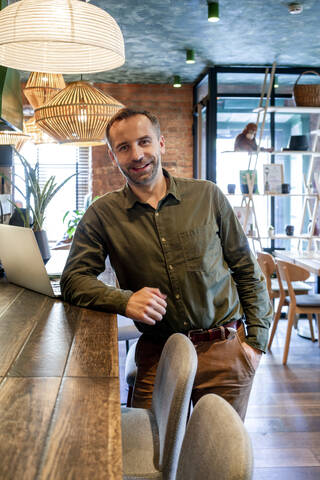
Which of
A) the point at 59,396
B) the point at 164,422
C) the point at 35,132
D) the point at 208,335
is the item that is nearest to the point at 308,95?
the point at 35,132

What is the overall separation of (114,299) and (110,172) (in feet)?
18.4

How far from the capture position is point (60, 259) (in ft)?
9.98

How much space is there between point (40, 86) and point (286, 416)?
2.99 meters

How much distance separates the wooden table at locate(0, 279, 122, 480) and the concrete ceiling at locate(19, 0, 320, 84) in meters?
3.44

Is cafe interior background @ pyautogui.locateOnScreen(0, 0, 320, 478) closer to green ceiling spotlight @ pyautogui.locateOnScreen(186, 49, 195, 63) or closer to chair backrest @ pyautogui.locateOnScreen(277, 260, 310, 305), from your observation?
green ceiling spotlight @ pyautogui.locateOnScreen(186, 49, 195, 63)

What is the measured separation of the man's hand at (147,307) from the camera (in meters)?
1.56

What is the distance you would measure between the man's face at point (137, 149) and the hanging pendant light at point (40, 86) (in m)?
2.27

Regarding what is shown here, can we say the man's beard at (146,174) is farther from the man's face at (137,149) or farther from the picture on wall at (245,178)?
the picture on wall at (245,178)

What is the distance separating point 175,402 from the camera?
1.18 meters

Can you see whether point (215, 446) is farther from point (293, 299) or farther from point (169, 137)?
point (169, 137)

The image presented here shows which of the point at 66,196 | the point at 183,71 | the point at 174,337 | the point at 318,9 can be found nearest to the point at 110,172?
the point at 66,196

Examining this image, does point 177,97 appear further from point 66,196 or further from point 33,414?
point 33,414

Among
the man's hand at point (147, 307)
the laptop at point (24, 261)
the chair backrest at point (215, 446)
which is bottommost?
the chair backrest at point (215, 446)

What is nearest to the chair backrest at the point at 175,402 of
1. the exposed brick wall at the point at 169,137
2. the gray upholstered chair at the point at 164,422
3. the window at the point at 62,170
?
→ the gray upholstered chair at the point at 164,422
